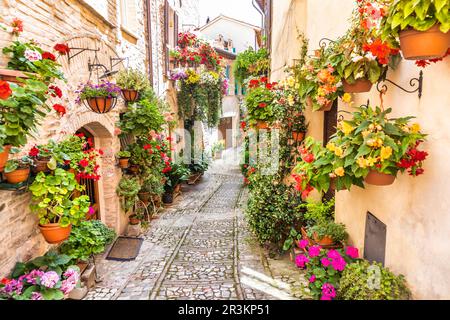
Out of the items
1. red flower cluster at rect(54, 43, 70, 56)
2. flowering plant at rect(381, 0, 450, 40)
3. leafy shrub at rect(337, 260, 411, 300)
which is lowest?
leafy shrub at rect(337, 260, 411, 300)

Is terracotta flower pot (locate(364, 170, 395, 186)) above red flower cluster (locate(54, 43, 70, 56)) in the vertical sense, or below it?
below

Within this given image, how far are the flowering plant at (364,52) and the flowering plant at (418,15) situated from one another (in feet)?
1.00

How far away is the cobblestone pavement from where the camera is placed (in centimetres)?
457

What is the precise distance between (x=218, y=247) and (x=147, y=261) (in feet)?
4.82

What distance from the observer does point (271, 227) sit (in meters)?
5.79

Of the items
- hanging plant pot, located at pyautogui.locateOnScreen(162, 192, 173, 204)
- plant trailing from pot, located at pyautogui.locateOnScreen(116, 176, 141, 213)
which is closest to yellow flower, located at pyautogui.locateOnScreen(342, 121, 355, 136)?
plant trailing from pot, located at pyautogui.locateOnScreen(116, 176, 141, 213)

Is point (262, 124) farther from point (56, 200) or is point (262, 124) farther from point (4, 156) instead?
point (4, 156)

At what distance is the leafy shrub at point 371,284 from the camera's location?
2.67m

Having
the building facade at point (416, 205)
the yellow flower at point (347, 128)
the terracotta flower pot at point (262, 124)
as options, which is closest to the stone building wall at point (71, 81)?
the terracotta flower pot at point (262, 124)

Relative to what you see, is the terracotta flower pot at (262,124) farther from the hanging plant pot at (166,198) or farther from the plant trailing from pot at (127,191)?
the hanging plant pot at (166,198)

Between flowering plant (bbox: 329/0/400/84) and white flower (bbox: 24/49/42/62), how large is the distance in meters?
3.12

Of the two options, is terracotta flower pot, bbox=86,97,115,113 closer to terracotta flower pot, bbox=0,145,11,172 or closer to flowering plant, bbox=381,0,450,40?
terracotta flower pot, bbox=0,145,11,172
